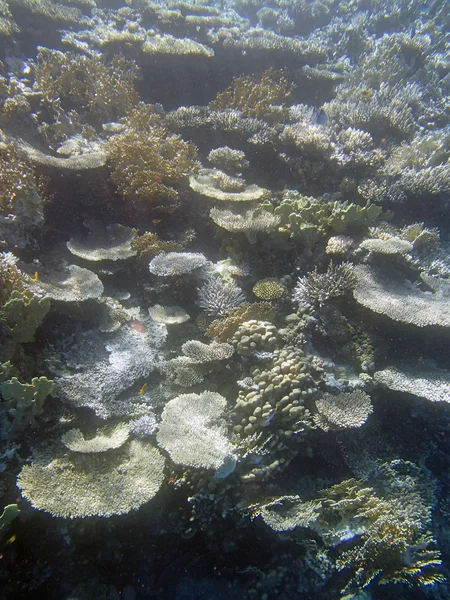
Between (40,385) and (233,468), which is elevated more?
(40,385)

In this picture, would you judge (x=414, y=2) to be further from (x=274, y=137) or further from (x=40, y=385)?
(x=40, y=385)

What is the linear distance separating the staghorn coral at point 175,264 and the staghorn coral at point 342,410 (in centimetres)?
239

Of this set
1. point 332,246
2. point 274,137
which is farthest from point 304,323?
point 274,137

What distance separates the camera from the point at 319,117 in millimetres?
7020

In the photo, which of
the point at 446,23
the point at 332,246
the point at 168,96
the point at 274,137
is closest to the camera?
the point at 332,246

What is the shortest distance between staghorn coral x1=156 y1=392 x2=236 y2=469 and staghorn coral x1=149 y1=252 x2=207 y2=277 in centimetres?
168

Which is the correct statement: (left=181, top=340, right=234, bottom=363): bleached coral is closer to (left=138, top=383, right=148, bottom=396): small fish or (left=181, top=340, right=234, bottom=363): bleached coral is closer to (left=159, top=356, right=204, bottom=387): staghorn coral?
(left=159, top=356, right=204, bottom=387): staghorn coral

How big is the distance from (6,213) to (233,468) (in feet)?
14.2

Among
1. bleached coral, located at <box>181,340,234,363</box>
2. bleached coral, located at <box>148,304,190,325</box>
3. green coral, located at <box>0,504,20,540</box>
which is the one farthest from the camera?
bleached coral, located at <box>148,304,190,325</box>

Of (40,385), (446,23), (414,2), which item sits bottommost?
(40,385)

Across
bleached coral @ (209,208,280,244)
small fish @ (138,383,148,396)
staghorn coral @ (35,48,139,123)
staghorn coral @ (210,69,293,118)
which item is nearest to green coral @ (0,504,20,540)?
small fish @ (138,383,148,396)

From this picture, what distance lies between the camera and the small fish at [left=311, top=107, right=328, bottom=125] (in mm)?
6689

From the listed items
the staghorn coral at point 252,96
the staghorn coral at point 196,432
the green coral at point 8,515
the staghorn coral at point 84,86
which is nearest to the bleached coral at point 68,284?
the staghorn coral at point 196,432

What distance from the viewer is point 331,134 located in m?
6.10
